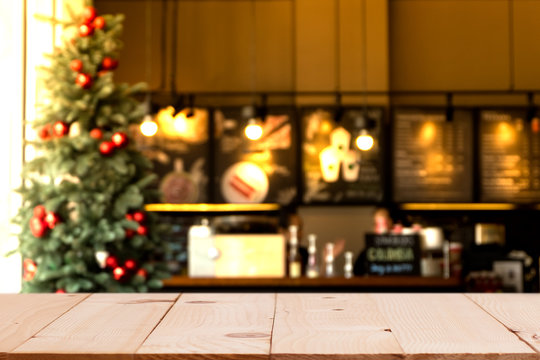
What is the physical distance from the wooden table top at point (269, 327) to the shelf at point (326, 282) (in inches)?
145

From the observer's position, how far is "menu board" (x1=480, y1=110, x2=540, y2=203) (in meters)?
6.66

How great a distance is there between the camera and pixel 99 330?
101cm

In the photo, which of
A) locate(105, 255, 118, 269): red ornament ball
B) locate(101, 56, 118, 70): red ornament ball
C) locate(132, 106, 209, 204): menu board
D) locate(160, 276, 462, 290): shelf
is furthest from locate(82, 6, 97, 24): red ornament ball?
locate(132, 106, 209, 204): menu board

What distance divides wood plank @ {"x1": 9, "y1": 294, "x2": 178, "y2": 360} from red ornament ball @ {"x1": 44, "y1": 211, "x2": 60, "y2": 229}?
2494 mm

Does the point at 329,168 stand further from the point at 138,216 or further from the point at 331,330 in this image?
the point at 331,330

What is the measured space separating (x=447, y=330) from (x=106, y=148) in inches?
120

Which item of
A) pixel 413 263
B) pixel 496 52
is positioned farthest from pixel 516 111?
pixel 413 263

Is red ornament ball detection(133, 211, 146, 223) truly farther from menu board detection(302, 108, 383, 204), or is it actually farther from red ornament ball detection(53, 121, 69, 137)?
menu board detection(302, 108, 383, 204)

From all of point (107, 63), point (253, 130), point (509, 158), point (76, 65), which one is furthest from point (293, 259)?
point (509, 158)

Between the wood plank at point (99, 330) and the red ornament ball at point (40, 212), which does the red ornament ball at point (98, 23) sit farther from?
the wood plank at point (99, 330)

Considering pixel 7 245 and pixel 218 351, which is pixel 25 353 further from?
pixel 7 245

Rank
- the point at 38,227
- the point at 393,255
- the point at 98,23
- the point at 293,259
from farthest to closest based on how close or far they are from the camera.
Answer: the point at 293,259, the point at 393,255, the point at 98,23, the point at 38,227

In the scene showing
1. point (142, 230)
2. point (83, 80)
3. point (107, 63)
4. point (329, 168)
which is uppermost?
point (107, 63)

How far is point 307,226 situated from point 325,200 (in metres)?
0.32
